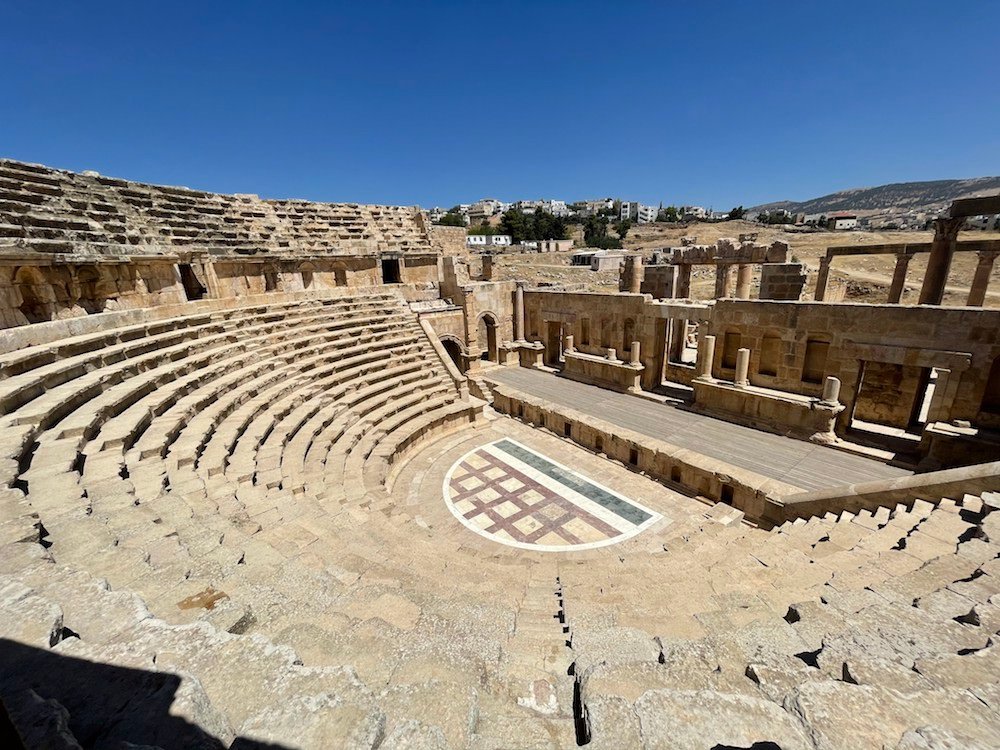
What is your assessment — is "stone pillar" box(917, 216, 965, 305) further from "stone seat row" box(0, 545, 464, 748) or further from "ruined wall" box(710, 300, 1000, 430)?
"stone seat row" box(0, 545, 464, 748)

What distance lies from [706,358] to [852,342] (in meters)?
3.40

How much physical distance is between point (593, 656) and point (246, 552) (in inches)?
127

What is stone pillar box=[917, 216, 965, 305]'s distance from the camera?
33.7 ft

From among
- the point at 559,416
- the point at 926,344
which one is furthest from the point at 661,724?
the point at 926,344

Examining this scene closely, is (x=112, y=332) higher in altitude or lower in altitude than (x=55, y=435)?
higher

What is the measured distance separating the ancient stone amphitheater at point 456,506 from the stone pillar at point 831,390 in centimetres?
5

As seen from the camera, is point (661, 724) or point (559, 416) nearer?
point (661, 724)

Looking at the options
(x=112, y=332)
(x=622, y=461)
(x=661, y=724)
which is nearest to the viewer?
(x=661, y=724)

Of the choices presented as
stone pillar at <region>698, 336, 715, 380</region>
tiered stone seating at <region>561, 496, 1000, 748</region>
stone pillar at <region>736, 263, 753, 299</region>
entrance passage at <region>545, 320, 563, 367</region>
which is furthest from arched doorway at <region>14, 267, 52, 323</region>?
stone pillar at <region>736, 263, 753, 299</region>

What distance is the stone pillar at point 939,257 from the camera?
10.3 metres

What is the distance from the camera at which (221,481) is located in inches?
219

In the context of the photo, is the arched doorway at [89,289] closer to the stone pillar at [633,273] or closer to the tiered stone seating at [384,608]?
the tiered stone seating at [384,608]

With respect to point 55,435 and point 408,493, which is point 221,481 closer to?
point 55,435

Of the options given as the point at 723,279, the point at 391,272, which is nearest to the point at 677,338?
the point at 723,279
